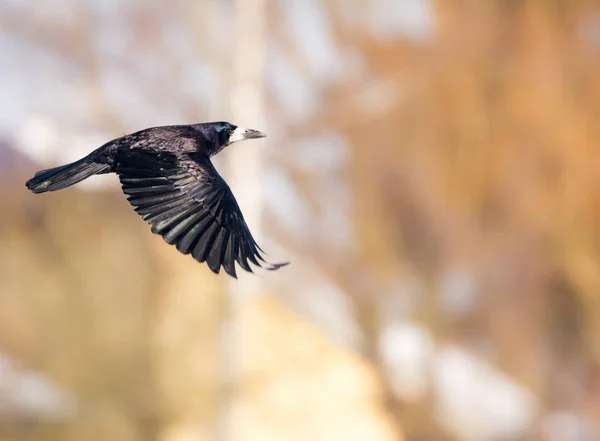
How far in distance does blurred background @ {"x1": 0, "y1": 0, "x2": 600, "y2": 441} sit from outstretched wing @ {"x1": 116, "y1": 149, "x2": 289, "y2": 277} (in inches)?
97.0

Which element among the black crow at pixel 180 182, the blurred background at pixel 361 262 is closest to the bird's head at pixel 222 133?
the black crow at pixel 180 182

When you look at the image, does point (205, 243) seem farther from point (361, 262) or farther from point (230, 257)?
point (361, 262)

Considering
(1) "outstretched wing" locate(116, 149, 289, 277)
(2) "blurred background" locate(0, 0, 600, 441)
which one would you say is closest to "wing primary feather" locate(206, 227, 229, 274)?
(1) "outstretched wing" locate(116, 149, 289, 277)

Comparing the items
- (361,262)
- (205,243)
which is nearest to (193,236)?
(205,243)

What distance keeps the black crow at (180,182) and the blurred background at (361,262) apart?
8.08 feet

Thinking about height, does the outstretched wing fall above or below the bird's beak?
below

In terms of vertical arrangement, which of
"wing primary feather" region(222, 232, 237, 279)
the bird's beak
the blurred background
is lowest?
"wing primary feather" region(222, 232, 237, 279)

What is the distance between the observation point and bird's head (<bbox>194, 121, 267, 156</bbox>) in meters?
0.49

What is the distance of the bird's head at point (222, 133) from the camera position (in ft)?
1.61

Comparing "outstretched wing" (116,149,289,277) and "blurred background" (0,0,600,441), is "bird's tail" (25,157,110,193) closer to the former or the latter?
"outstretched wing" (116,149,289,277)

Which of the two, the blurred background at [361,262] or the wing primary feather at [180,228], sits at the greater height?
the blurred background at [361,262]

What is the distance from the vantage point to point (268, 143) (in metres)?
3.16

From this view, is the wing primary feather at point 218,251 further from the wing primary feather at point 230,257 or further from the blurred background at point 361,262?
the blurred background at point 361,262

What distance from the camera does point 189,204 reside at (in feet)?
1.62
